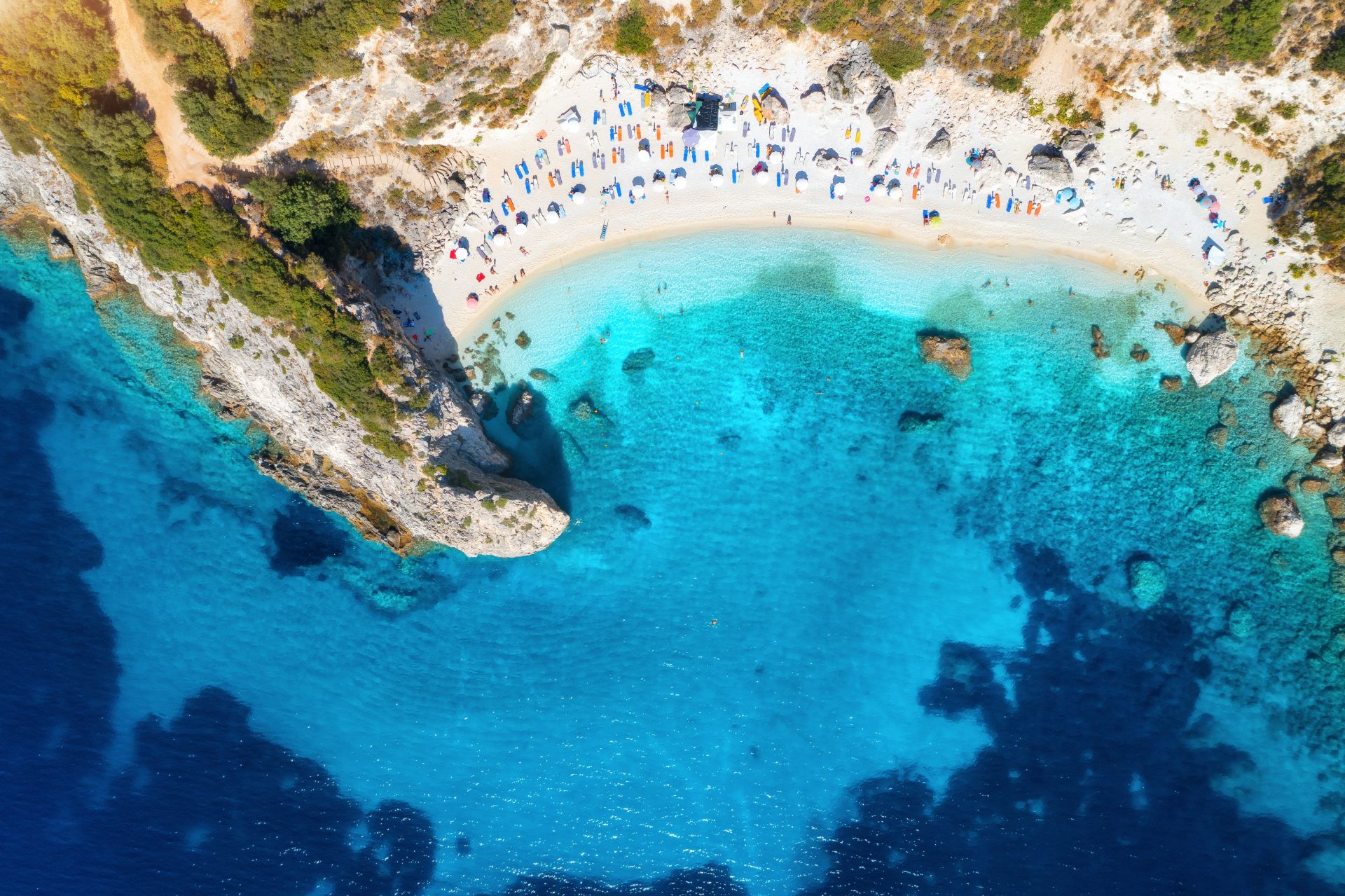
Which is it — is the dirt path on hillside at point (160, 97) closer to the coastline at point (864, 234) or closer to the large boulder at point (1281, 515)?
the coastline at point (864, 234)

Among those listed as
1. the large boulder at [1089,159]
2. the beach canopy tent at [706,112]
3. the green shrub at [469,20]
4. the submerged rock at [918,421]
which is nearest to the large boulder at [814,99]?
the beach canopy tent at [706,112]

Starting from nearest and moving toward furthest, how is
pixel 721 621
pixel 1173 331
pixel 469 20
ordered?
pixel 469 20, pixel 1173 331, pixel 721 621

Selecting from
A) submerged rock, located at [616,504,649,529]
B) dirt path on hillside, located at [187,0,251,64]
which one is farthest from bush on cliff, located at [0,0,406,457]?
submerged rock, located at [616,504,649,529]

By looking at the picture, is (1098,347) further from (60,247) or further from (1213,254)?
(60,247)

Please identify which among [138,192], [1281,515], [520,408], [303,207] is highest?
[303,207]

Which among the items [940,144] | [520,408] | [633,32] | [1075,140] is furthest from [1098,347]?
[520,408]

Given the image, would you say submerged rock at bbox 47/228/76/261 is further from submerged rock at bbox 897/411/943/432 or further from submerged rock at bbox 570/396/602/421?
submerged rock at bbox 897/411/943/432
